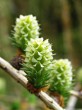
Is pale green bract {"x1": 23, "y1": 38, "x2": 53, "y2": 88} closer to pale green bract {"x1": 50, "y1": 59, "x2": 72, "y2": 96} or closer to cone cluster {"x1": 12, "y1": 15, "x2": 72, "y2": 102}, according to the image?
cone cluster {"x1": 12, "y1": 15, "x2": 72, "y2": 102}

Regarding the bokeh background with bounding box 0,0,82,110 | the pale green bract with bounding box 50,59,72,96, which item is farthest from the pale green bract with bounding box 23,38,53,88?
the bokeh background with bounding box 0,0,82,110

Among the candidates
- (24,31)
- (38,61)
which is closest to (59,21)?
(24,31)

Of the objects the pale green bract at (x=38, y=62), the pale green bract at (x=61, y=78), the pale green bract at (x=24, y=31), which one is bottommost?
the pale green bract at (x=38, y=62)

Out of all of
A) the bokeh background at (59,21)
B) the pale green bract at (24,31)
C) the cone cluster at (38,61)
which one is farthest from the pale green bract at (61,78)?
the bokeh background at (59,21)

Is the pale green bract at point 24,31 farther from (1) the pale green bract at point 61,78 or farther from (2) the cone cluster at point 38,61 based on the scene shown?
(1) the pale green bract at point 61,78

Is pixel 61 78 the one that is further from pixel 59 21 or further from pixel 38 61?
pixel 59 21

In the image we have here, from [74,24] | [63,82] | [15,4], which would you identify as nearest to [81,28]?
[74,24]
